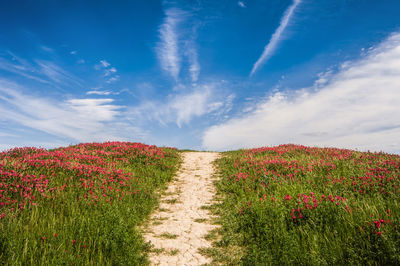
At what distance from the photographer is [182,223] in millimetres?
A: 7824

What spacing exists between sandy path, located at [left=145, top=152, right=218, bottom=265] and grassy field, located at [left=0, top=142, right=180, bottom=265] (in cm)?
52

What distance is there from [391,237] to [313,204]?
7.72ft

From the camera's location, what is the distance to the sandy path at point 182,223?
5.75 meters

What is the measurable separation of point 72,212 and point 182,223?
3.63 meters

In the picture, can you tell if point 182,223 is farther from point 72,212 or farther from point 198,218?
point 72,212

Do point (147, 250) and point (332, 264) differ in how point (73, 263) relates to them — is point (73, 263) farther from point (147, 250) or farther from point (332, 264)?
point (332, 264)

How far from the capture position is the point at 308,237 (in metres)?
5.47

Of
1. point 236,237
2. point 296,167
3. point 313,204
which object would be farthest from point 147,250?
point 296,167

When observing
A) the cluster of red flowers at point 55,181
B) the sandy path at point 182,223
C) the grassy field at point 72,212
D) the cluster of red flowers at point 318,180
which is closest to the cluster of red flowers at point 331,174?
the cluster of red flowers at point 318,180

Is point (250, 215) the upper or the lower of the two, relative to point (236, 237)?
upper

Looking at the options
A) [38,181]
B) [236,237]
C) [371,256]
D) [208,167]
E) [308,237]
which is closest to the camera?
[371,256]

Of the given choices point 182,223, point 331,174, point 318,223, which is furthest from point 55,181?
point 331,174

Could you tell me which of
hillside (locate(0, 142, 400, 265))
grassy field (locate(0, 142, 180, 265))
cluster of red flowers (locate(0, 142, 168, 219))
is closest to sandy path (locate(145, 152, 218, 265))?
hillside (locate(0, 142, 400, 265))

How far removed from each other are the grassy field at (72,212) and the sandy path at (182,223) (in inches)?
20.5
